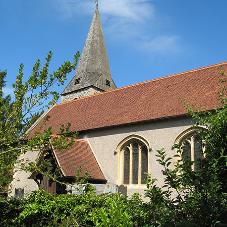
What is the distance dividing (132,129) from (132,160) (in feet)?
5.20

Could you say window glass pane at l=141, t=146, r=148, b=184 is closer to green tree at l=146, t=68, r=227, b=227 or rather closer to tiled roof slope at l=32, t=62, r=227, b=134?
tiled roof slope at l=32, t=62, r=227, b=134

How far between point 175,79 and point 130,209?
1182 centimetres

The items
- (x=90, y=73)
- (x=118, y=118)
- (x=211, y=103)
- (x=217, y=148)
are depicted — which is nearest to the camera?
(x=217, y=148)

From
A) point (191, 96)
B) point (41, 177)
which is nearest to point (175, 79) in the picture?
point (191, 96)

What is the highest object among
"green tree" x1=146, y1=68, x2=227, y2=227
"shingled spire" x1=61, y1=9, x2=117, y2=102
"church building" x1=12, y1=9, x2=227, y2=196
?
"shingled spire" x1=61, y1=9, x2=117, y2=102

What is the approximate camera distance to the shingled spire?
31.7 meters

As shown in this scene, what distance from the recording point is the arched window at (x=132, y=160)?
12.9m

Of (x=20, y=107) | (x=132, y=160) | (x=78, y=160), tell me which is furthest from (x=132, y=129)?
(x=20, y=107)

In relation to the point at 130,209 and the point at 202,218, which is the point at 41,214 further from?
the point at 202,218

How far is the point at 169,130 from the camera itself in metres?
12.0

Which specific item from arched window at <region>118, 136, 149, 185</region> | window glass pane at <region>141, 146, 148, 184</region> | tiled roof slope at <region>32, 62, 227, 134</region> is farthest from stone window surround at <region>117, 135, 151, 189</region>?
tiled roof slope at <region>32, 62, 227, 134</region>

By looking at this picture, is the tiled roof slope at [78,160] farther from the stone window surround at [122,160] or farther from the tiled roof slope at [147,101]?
the tiled roof slope at [147,101]

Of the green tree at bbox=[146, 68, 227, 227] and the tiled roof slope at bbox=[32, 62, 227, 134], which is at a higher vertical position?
the tiled roof slope at bbox=[32, 62, 227, 134]

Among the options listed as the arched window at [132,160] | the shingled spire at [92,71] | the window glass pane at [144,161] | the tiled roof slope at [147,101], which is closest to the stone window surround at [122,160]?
the arched window at [132,160]
